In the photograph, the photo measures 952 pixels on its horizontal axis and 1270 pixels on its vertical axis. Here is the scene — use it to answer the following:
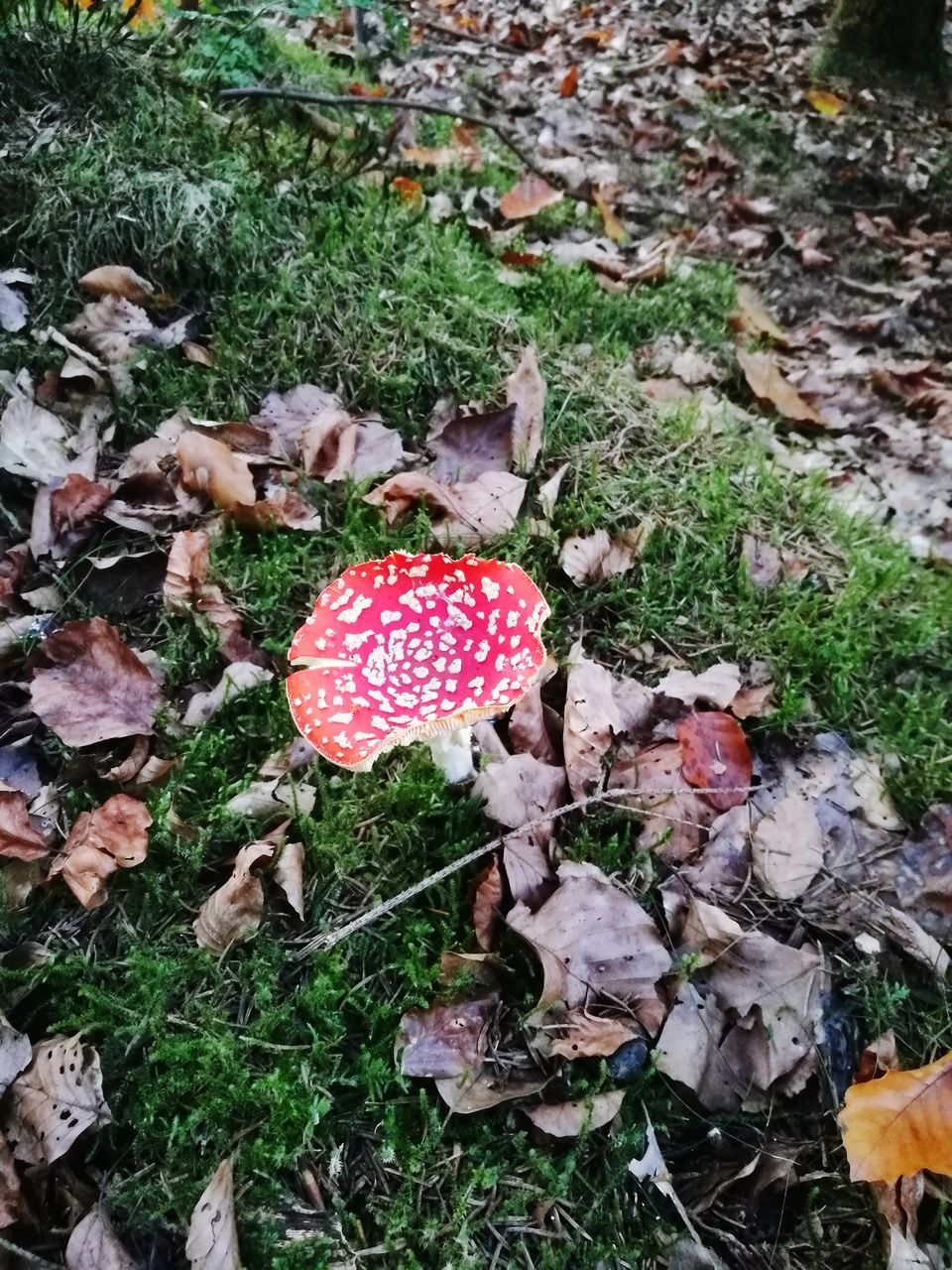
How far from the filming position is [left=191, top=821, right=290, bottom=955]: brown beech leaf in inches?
78.7

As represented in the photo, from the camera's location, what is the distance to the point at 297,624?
8.61 feet

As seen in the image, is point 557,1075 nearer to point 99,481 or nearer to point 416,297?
point 99,481

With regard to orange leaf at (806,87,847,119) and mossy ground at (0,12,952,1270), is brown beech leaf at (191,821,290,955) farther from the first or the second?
orange leaf at (806,87,847,119)

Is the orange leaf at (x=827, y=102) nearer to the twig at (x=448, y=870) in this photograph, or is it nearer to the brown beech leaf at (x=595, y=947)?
the twig at (x=448, y=870)

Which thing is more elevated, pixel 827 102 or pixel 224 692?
pixel 827 102

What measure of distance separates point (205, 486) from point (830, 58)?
578cm

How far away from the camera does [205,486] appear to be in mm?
2732

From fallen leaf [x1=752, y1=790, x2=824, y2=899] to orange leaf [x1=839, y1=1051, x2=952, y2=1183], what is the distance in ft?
1.57

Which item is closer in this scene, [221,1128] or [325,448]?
[221,1128]

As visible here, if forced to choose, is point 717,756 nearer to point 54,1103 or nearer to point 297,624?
point 297,624

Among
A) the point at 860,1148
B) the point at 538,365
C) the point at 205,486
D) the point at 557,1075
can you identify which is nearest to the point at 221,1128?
the point at 557,1075

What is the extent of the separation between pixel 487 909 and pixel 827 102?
5.89 meters

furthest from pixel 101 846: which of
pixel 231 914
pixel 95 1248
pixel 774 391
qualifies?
pixel 774 391

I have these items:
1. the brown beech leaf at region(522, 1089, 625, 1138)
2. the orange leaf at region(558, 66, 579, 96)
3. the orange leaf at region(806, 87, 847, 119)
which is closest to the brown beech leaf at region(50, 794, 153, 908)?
the brown beech leaf at region(522, 1089, 625, 1138)
